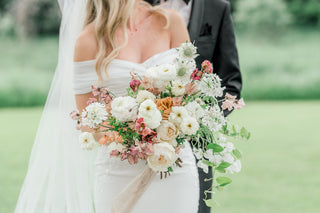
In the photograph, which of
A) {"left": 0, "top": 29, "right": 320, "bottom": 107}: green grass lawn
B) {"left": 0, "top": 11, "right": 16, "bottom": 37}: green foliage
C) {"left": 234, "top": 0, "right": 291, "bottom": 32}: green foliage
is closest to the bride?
{"left": 0, "top": 29, "right": 320, "bottom": 107}: green grass lawn

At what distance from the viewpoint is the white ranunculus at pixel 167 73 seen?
2.17 m

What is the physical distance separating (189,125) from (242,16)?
1820 centimetres

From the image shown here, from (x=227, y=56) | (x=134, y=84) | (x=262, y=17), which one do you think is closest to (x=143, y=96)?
(x=134, y=84)

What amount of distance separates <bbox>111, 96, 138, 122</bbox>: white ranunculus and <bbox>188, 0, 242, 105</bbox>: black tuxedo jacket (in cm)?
117

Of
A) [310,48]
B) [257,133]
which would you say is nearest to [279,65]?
[310,48]

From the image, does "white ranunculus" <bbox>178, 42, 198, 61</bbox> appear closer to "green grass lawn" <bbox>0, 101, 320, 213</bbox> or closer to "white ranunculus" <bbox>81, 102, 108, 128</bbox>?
"white ranunculus" <bbox>81, 102, 108, 128</bbox>

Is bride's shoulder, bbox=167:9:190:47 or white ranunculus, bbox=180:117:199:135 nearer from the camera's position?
white ranunculus, bbox=180:117:199:135

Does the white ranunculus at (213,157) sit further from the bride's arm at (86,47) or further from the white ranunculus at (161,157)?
the bride's arm at (86,47)

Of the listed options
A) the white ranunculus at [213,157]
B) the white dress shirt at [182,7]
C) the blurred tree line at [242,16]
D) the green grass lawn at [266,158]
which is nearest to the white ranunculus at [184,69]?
the white ranunculus at [213,157]

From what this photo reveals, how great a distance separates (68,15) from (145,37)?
51 cm

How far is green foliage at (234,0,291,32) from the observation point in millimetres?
19688

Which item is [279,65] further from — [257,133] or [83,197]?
[83,197]

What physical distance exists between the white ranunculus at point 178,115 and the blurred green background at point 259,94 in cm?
541

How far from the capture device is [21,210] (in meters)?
3.18
